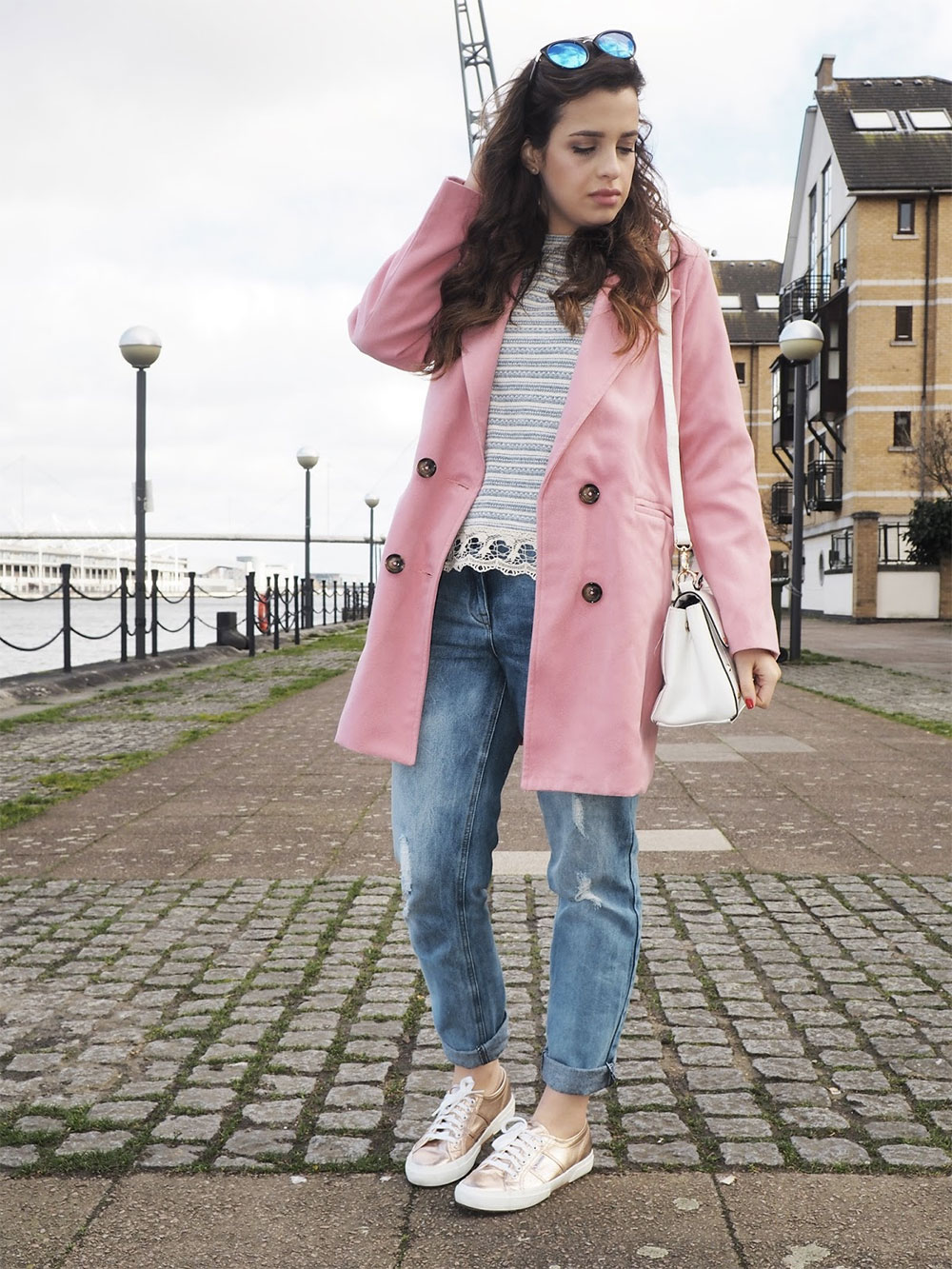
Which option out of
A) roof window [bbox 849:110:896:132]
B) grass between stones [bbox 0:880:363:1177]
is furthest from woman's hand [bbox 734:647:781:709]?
roof window [bbox 849:110:896:132]

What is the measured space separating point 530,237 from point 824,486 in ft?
124

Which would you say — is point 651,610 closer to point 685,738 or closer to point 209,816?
point 209,816

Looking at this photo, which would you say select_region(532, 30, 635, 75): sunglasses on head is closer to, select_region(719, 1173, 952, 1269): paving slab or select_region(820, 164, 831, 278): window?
select_region(719, 1173, 952, 1269): paving slab

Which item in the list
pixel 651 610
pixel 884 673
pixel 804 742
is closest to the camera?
pixel 651 610

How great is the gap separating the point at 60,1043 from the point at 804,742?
19.9ft

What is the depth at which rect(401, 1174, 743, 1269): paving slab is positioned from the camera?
201 cm

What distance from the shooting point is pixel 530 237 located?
232cm

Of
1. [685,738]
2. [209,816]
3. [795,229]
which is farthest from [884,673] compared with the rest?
[795,229]

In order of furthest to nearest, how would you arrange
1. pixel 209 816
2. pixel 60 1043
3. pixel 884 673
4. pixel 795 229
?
pixel 795 229 < pixel 884 673 < pixel 209 816 < pixel 60 1043

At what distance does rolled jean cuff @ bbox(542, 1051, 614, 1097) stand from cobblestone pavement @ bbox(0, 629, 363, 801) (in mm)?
4543

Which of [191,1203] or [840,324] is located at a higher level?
[840,324]

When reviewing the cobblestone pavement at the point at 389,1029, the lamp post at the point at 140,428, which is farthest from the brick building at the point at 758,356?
the cobblestone pavement at the point at 389,1029

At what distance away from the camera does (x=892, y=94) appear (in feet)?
125

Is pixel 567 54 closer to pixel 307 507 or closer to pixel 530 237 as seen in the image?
pixel 530 237
